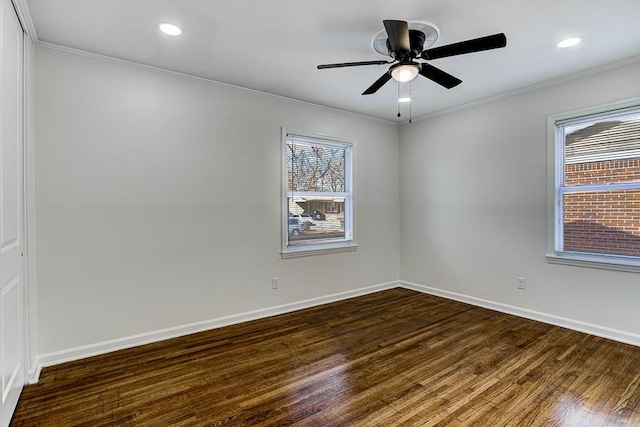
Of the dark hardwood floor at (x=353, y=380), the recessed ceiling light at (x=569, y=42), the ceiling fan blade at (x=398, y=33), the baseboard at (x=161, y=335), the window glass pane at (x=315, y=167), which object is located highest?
the recessed ceiling light at (x=569, y=42)

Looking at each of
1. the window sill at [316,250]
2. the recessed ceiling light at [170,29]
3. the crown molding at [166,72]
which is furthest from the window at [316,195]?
the recessed ceiling light at [170,29]

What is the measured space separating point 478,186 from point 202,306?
11.5 feet

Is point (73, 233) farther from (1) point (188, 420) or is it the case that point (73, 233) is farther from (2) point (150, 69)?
(1) point (188, 420)

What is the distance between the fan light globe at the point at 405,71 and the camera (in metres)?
2.33

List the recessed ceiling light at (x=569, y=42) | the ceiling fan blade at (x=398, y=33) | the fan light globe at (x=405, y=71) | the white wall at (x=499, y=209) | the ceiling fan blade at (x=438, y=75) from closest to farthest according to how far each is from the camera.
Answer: the ceiling fan blade at (x=398, y=33)
the fan light globe at (x=405, y=71)
the ceiling fan blade at (x=438, y=75)
the recessed ceiling light at (x=569, y=42)
the white wall at (x=499, y=209)

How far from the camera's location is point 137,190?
306 centimetres

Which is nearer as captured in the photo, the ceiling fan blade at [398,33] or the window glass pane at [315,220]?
the ceiling fan blade at [398,33]

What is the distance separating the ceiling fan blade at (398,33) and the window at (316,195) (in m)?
2.04

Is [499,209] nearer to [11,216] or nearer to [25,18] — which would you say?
[11,216]

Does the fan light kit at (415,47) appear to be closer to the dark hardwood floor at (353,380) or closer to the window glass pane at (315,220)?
the window glass pane at (315,220)

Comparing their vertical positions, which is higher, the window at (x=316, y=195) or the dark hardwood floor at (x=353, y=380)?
the window at (x=316, y=195)

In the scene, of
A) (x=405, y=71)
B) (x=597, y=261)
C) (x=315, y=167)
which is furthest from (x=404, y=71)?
(x=597, y=261)

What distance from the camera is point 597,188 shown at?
10.8 feet

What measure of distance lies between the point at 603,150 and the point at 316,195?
3.00 meters
